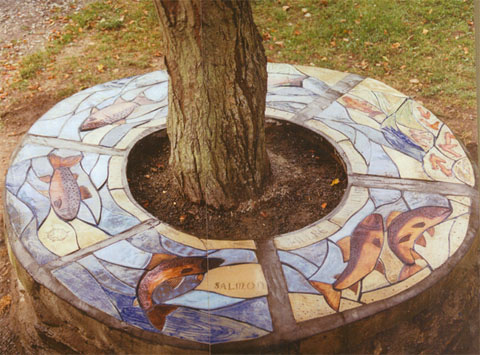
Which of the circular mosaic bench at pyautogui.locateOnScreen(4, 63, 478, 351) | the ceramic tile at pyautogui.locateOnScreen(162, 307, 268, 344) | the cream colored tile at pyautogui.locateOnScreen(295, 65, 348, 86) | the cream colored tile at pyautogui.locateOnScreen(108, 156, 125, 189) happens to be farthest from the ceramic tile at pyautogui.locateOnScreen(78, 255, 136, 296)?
the cream colored tile at pyautogui.locateOnScreen(295, 65, 348, 86)

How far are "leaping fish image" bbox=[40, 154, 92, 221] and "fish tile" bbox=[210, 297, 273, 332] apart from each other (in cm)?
95

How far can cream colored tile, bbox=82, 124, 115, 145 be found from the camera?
2.82 metres

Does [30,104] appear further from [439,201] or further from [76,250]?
[439,201]

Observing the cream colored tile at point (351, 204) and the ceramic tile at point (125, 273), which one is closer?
the ceramic tile at point (125, 273)

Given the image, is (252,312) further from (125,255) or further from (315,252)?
(125,255)

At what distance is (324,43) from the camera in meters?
5.00

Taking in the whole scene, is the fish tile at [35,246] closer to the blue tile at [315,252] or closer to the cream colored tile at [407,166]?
the blue tile at [315,252]

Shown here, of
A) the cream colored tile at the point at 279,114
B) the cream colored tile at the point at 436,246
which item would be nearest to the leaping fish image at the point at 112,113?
the cream colored tile at the point at 279,114

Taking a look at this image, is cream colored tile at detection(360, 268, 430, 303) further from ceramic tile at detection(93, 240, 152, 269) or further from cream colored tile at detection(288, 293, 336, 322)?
ceramic tile at detection(93, 240, 152, 269)

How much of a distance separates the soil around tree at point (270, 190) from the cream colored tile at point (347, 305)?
0.56 m

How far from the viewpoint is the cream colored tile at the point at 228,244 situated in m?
2.17

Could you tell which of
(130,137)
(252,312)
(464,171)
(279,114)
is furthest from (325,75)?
(252,312)

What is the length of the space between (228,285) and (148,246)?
43 cm

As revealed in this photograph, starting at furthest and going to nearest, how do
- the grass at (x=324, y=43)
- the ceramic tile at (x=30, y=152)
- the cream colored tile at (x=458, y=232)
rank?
the grass at (x=324, y=43) < the ceramic tile at (x=30, y=152) < the cream colored tile at (x=458, y=232)
